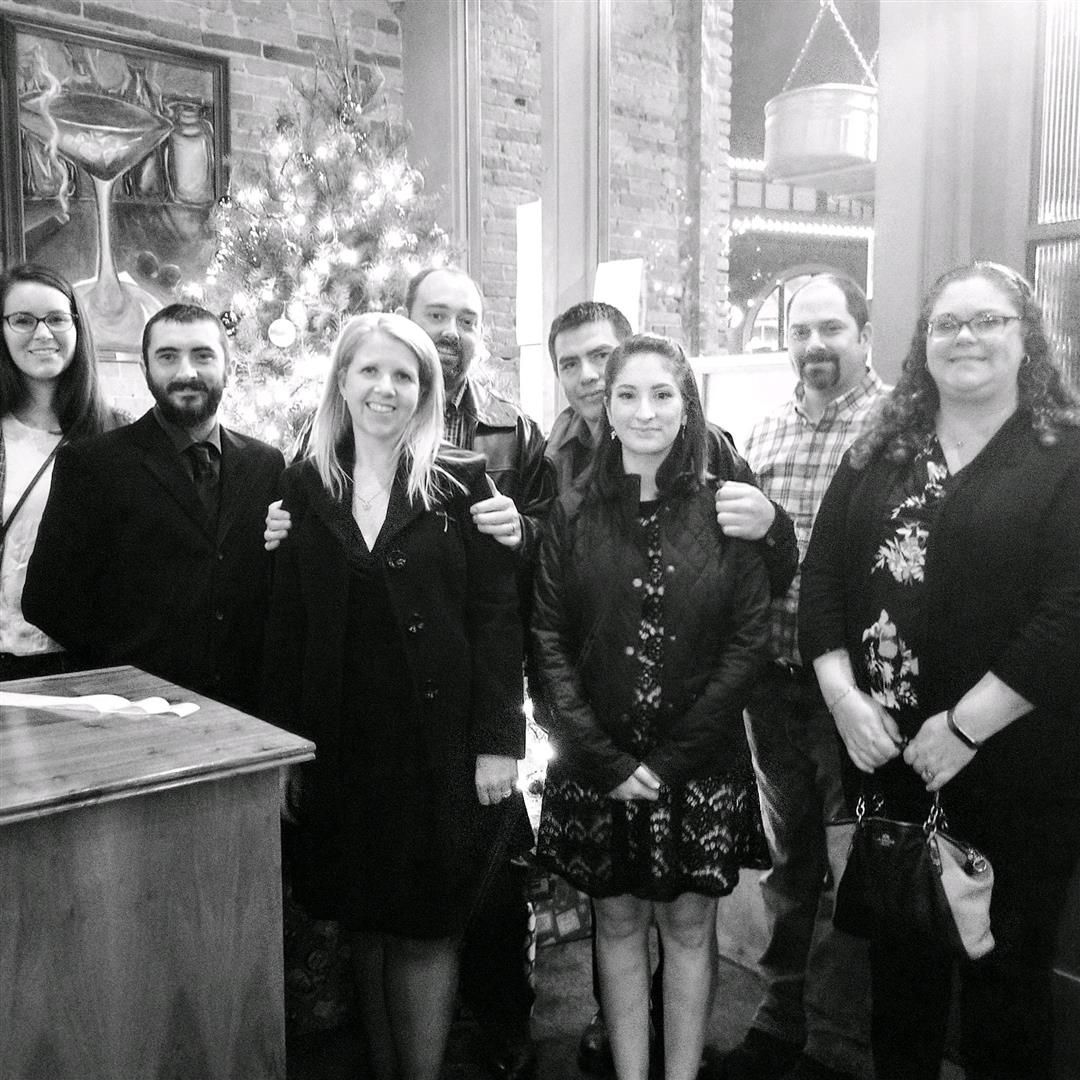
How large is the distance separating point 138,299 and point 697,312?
2.60m

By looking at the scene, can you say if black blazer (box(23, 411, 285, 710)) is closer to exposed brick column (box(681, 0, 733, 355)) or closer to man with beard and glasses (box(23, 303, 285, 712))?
man with beard and glasses (box(23, 303, 285, 712))

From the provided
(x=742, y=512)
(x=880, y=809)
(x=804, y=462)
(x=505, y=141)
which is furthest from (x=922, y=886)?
(x=505, y=141)

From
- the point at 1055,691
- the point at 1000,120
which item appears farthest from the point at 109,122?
the point at 1055,691

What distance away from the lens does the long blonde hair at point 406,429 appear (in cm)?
207

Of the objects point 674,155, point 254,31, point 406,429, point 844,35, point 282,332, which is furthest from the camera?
point 254,31

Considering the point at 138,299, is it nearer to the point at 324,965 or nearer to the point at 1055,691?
the point at 324,965

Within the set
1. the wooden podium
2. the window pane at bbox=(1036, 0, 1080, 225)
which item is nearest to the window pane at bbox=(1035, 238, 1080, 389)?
the window pane at bbox=(1036, 0, 1080, 225)

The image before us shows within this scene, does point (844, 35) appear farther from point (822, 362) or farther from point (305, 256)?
point (305, 256)

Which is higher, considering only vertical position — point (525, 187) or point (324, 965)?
point (525, 187)

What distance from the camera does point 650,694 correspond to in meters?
2.01

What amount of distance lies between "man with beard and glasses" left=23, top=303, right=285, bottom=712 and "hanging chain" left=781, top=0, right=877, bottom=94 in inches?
78.7

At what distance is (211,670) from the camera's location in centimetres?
228

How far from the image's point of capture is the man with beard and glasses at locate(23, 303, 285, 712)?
7.47 feet

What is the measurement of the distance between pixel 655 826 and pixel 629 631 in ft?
1.19
